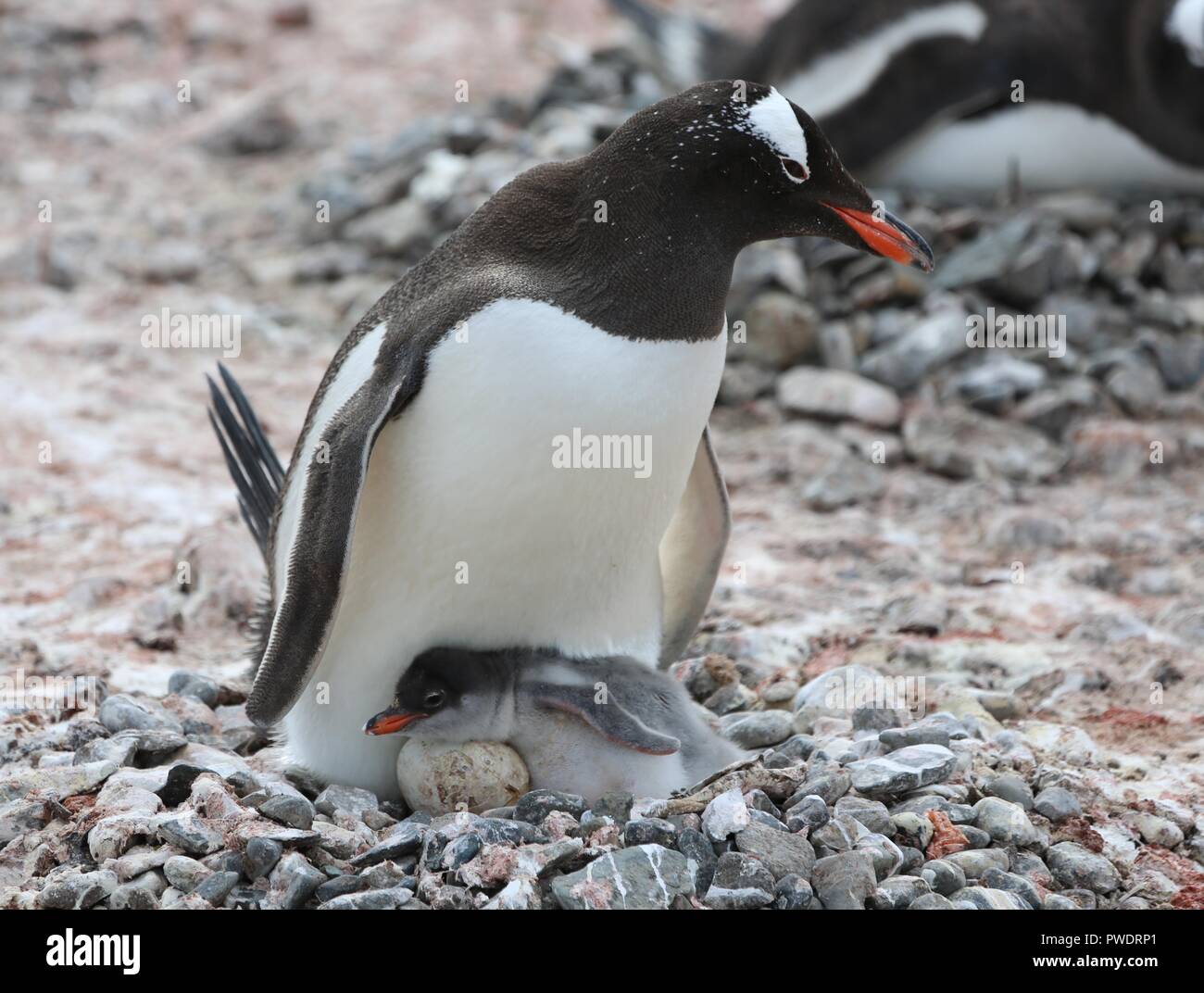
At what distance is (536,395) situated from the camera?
114 inches

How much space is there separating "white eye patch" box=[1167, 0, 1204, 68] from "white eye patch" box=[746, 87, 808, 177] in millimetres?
4555

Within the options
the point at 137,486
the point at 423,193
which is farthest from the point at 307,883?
the point at 423,193

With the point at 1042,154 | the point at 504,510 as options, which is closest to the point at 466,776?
the point at 504,510

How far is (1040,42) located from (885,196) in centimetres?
97

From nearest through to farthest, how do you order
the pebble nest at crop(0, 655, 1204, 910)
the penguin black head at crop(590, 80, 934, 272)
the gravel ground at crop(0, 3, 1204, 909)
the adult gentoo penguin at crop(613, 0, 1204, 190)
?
the pebble nest at crop(0, 655, 1204, 910)
the gravel ground at crop(0, 3, 1204, 909)
the penguin black head at crop(590, 80, 934, 272)
the adult gentoo penguin at crop(613, 0, 1204, 190)

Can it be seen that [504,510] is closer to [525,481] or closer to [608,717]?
[525,481]

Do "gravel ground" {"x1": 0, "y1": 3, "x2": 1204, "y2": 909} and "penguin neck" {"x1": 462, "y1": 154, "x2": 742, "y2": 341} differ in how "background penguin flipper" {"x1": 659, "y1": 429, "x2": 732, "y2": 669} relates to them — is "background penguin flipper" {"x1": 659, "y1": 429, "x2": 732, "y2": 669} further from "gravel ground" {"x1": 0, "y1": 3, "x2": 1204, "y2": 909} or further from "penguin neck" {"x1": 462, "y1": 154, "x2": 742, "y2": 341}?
"penguin neck" {"x1": 462, "y1": 154, "x2": 742, "y2": 341}

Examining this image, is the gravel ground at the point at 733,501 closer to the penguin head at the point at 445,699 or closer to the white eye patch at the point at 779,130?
the penguin head at the point at 445,699

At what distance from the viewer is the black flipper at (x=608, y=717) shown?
306 cm

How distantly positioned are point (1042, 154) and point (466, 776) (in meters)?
5.02

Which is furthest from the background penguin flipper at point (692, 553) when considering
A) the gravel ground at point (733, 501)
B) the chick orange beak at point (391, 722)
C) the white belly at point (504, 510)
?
the chick orange beak at point (391, 722)

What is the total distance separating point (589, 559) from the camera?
3.14 meters

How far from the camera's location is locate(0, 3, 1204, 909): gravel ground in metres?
2.84

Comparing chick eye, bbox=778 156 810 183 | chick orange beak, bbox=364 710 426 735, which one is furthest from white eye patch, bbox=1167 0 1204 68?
chick orange beak, bbox=364 710 426 735
